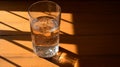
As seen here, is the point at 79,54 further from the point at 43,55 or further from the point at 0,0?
the point at 0,0

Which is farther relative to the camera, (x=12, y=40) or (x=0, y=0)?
(x=0, y=0)

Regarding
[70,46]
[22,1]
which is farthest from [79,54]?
[22,1]

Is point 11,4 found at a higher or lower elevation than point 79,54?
higher
